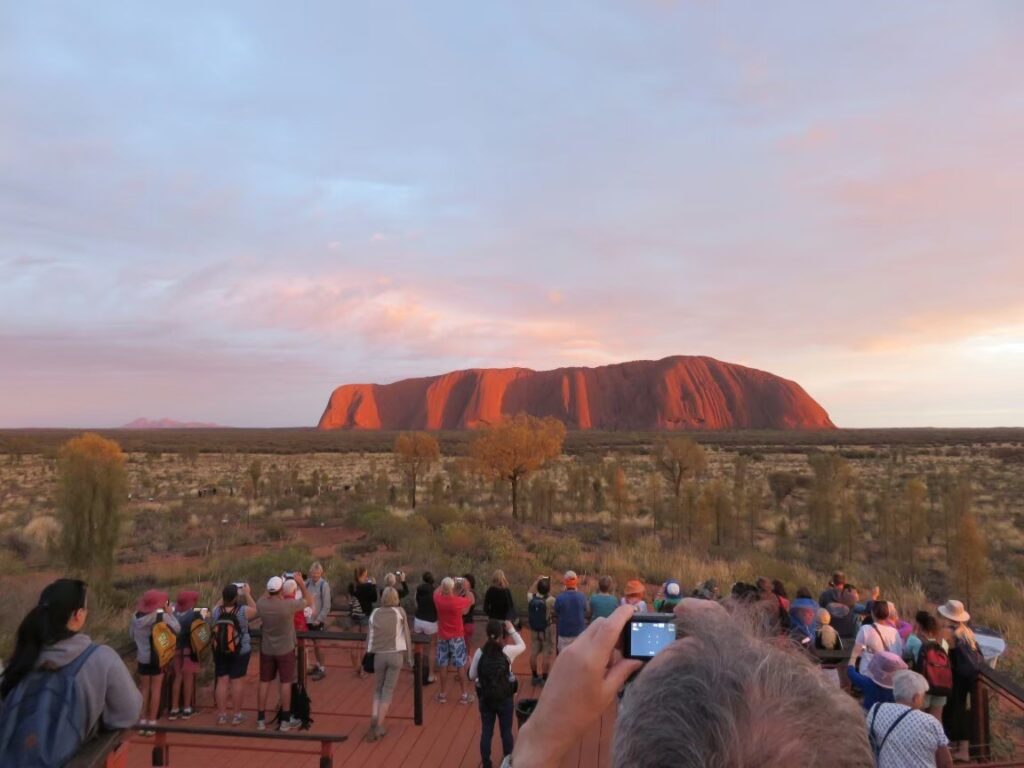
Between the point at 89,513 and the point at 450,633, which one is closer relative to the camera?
the point at 450,633

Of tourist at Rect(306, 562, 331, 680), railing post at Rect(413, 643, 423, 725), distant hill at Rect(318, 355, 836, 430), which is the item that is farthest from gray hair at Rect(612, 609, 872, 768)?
distant hill at Rect(318, 355, 836, 430)

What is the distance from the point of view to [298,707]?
6.43m

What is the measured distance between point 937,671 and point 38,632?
21.2 ft

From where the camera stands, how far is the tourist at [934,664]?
17.1 ft

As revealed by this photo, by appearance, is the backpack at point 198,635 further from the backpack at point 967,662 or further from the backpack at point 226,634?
the backpack at point 967,662

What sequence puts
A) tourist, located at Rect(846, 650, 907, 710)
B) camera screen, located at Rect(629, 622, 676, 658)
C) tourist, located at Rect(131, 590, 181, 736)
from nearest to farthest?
camera screen, located at Rect(629, 622, 676, 658), tourist, located at Rect(846, 650, 907, 710), tourist, located at Rect(131, 590, 181, 736)

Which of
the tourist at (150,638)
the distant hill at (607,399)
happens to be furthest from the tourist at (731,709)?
the distant hill at (607,399)

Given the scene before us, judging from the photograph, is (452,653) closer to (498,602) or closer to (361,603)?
(498,602)

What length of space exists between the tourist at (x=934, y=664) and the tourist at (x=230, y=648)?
647cm

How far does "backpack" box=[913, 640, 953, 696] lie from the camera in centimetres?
520

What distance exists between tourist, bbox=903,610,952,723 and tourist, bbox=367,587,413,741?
15.6 ft

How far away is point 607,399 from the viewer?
14675cm

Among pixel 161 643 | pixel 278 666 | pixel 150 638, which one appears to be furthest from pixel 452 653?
pixel 150 638

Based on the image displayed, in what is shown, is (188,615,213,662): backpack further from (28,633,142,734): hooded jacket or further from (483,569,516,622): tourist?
(28,633,142,734): hooded jacket
